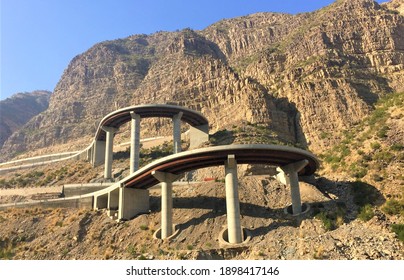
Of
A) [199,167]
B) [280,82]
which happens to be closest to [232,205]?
[199,167]

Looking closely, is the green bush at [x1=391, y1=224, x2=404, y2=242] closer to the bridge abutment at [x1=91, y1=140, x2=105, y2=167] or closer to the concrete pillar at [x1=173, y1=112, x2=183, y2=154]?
the concrete pillar at [x1=173, y1=112, x2=183, y2=154]

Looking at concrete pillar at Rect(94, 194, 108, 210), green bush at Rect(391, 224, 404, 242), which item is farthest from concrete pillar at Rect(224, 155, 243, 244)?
concrete pillar at Rect(94, 194, 108, 210)

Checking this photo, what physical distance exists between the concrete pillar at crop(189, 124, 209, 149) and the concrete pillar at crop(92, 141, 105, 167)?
21251 mm

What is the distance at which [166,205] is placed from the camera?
43.4m

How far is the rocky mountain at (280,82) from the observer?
85.9 metres

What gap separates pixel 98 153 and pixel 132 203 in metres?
35.7

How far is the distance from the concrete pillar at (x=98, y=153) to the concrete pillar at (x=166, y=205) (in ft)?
134

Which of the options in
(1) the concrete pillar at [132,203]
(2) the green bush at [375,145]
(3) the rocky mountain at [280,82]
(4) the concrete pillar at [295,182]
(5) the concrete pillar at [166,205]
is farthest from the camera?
(3) the rocky mountain at [280,82]

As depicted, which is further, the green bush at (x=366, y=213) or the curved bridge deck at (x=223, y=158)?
the curved bridge deck at (x=223, y=158)

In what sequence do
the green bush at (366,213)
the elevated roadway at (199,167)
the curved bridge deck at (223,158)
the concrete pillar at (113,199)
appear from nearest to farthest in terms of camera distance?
the green bush at (366,213)
the elevated roadway at (199,167)
the curved bridge deck at (223,158)
the concrete pillar at (113,199)

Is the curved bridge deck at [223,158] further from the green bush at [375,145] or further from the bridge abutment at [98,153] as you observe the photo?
the bridge abutment at [98,153]

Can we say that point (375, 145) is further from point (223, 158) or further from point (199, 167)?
point (199, 167)

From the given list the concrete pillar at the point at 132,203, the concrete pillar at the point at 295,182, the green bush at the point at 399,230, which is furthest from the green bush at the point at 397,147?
the concrete pillar at the point at 132,203
